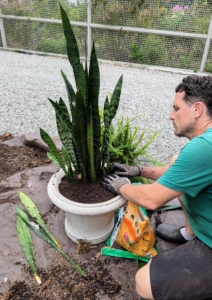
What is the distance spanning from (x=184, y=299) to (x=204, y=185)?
21.4 inches

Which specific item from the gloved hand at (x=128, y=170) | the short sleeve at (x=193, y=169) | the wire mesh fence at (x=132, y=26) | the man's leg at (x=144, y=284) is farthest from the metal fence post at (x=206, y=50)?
the man's leg at (x=144, y=284)

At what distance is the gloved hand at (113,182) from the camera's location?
1520 mm

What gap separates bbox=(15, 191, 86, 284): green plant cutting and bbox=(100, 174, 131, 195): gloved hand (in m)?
0.45

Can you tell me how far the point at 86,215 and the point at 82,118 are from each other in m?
0.52

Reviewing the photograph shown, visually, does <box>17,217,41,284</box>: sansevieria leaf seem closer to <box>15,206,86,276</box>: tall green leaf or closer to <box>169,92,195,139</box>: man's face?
<box>15,206,86,276</box>: tall green leaf

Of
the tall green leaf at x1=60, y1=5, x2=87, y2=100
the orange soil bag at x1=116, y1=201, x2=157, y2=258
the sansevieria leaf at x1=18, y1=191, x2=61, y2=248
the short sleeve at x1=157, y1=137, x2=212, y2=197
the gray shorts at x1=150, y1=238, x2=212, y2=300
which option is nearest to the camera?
the short sleeve at x1=157, y1=137, x2=212, y2=197

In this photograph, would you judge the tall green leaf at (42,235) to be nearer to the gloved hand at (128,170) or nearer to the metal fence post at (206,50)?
the gloved hand at (128,170)

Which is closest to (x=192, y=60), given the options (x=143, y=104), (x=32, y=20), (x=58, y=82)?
(x=143, y=104)

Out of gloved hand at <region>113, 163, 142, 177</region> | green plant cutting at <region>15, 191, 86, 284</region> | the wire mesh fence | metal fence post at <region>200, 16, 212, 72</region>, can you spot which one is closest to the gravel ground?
the wire mesh fence

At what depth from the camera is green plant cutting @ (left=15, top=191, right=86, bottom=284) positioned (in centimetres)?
153

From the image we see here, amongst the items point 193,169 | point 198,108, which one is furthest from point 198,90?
point 193,169

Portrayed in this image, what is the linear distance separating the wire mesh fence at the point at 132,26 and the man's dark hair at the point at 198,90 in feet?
14.2

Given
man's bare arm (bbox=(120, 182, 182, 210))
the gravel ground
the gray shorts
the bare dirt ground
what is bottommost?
the gravel ground

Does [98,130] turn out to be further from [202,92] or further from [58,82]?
[58,82]
